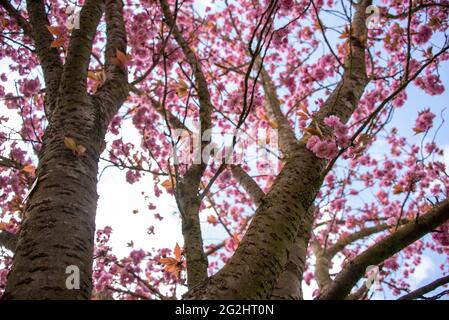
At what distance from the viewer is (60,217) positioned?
1.44 m

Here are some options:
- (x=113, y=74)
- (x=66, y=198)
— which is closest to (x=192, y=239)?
(x=66, y=198)

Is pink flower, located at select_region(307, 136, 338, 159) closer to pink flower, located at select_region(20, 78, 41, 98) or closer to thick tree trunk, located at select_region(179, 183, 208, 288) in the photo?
thick tree trunk, located at select_region(179, 183, 208, 288)

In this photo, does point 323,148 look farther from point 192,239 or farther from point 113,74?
point 113,74

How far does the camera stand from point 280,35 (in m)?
3.79

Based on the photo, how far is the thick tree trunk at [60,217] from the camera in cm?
122

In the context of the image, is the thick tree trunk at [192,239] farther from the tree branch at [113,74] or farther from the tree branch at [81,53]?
the tree branch at [81,53]

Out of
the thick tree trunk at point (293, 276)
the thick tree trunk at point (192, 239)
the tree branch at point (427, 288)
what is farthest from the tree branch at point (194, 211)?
the tree branch at point (427, 288)

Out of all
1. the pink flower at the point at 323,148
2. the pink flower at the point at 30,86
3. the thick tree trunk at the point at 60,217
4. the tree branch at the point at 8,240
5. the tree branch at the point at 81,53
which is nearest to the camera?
the thick tree trunk at the point at 60,217

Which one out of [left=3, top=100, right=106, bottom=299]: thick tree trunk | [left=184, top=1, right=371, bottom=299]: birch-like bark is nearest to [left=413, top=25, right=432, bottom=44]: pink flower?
[left=184, top=1, right=371, bottom=299]: birch-like bark

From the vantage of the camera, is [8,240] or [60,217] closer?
[60,217]

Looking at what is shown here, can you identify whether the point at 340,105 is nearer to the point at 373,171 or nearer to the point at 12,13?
A: the point at 12,13

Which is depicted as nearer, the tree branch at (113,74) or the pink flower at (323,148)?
the pink flower at (323,148)

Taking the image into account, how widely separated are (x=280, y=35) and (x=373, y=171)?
5.18m
